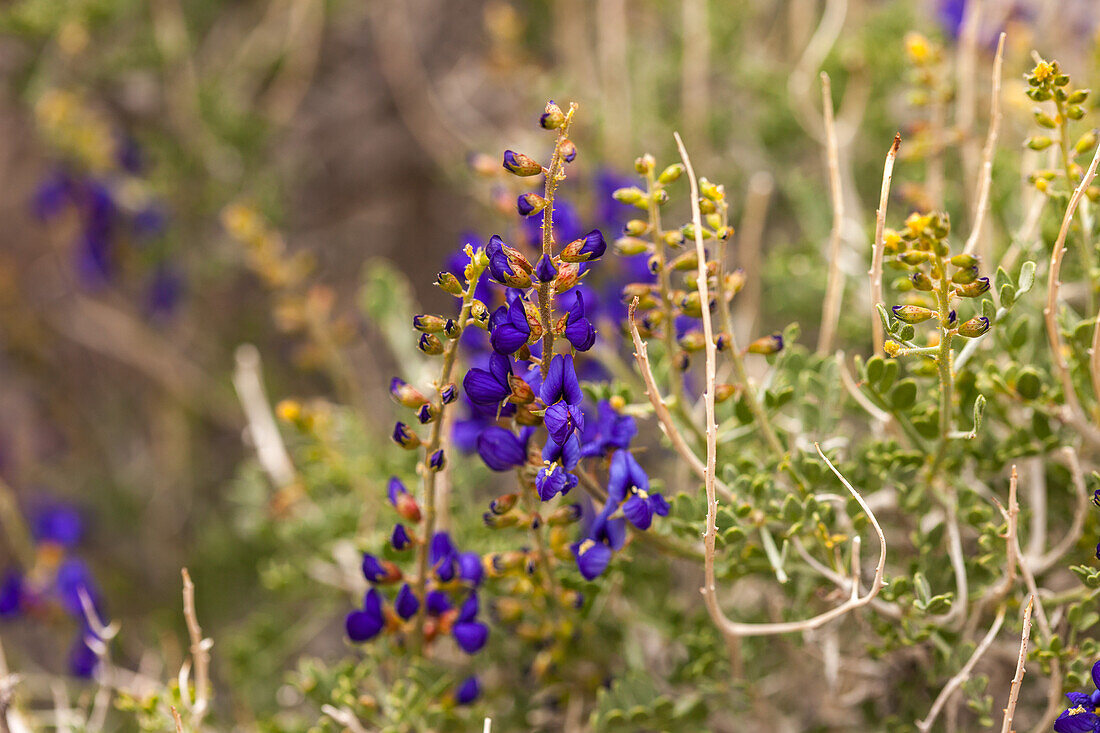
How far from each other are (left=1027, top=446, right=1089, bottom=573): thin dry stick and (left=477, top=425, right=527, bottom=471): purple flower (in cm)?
47

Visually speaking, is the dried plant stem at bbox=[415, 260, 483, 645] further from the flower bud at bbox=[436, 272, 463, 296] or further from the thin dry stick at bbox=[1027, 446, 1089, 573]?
the thin dry stick at bbox=[1027, 446, 1089, 573]

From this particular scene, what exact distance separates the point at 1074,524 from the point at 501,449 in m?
0.55

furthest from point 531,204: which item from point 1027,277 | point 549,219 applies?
point 1027,277

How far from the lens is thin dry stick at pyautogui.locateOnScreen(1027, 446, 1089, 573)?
2.74ft

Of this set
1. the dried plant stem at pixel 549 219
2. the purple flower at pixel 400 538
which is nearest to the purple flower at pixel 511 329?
the dried plant stem at pixel 549 219

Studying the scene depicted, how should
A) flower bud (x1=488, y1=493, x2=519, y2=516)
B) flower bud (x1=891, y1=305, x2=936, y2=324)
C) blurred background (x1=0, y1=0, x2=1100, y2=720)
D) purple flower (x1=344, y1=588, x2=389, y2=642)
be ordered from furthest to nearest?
blurred background (x1=0, y1=0, x2=1100, y2=720), purple flower (x1=344, y1=588, x2=389, y2=642), flower bud (x1=488, y1=493, x2=519, y2=516), flower bud (x1=891, y1=305, x2=936, y2=324)

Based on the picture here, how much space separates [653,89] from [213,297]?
114cm

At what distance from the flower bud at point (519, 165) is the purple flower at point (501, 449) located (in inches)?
8.5

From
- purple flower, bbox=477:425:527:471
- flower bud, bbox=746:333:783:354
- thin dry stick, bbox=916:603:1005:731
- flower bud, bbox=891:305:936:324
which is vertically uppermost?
flower bud, bbox=891:305:936:324

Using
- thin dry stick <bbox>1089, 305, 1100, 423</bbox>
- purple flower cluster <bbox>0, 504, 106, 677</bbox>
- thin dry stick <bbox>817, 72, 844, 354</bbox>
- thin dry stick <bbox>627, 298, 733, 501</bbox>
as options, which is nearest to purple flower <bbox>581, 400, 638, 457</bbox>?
thin dry stick <bbox>627, 298, 733, 501</bbox>

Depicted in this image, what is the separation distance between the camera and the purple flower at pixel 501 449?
2.63 feet

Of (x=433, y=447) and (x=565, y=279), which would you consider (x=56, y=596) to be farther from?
(x=565, y=279)

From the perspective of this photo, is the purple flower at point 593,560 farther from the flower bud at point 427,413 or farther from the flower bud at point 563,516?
the flower bud at point 427,413

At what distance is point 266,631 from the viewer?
1.39 metres
